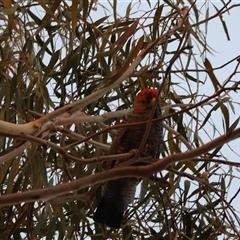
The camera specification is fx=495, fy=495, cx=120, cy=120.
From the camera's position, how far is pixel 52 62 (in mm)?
916

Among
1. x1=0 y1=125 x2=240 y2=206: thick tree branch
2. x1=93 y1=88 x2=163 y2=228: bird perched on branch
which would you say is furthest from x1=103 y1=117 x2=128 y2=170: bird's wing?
x1=0 y1=125 x2=240 y2=206: thick tree branch

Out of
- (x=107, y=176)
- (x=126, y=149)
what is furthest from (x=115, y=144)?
(x=107, y=176)

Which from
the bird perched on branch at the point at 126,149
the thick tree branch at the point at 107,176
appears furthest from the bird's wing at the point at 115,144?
the thick tree branch at the point at 107,176

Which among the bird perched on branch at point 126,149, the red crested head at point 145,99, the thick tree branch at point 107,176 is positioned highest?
the red crested head at point 145,99

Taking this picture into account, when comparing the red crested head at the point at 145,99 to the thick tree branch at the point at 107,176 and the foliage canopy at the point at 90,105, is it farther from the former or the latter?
the thick tree branch at the point at 107,176

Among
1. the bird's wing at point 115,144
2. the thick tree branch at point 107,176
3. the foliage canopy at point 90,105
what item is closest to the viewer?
the thick tree branch at point 107,176

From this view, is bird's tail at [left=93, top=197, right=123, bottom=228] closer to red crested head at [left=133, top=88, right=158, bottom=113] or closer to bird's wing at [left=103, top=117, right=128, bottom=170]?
bird's wing at [left=103, top=117, right=128, bottom=170]

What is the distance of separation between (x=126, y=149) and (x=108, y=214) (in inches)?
6.1

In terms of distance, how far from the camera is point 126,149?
113cm

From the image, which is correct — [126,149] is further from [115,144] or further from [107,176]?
[107,176]

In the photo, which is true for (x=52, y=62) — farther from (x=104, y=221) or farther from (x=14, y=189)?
(x=104, y=221)

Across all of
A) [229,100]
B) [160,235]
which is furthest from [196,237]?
[229,100]

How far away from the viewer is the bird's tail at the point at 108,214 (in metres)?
1.07

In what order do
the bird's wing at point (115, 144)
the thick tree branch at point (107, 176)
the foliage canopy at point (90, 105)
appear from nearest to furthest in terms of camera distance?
the thick tree branch at point (107, 176) → the foliage canopy at point (90, 105) → the bird's wing at point (115, 144)
